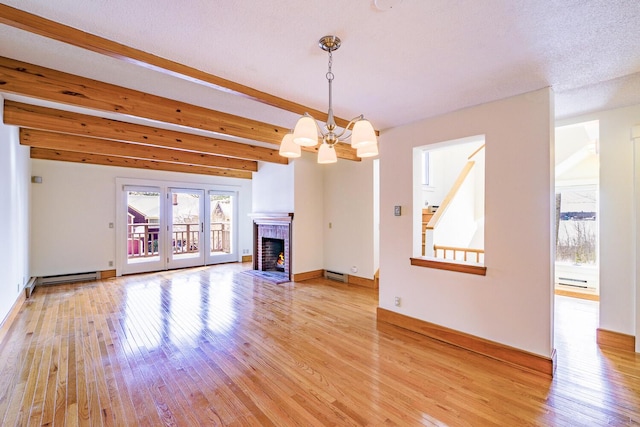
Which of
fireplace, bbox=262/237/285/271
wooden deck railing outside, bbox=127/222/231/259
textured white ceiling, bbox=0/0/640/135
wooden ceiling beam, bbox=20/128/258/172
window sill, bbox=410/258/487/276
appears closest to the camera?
textured white ceiling, bbox=0/0/640/135

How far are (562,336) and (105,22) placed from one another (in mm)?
4945

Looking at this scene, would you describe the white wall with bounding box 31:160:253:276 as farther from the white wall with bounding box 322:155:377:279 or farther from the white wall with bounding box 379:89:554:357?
the white wall with bounding box 379:89:554:357

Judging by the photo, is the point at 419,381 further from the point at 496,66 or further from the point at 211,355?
the point at 496,66

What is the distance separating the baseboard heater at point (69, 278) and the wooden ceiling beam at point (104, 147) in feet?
8.55

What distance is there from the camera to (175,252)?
705cm

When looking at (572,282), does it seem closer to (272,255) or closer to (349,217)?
(349,217)

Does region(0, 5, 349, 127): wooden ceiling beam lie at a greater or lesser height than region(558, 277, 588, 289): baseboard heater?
greater

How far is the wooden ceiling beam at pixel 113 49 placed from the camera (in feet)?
5.19

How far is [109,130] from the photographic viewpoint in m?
3.89

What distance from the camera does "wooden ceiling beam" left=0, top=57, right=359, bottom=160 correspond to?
2.31 m

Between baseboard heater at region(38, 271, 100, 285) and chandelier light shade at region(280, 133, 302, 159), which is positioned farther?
baseboard heater at region(38, 271, 100, 285)

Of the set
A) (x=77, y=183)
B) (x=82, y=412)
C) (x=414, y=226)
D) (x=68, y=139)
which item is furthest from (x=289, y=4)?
(x=77, y=183)

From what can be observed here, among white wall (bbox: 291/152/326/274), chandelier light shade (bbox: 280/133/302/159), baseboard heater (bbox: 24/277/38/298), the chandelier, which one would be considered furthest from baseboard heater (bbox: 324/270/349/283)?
baseboard heater (bbox: 24/277/38/298)

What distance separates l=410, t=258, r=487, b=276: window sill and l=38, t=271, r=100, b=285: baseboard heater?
6446 mm
